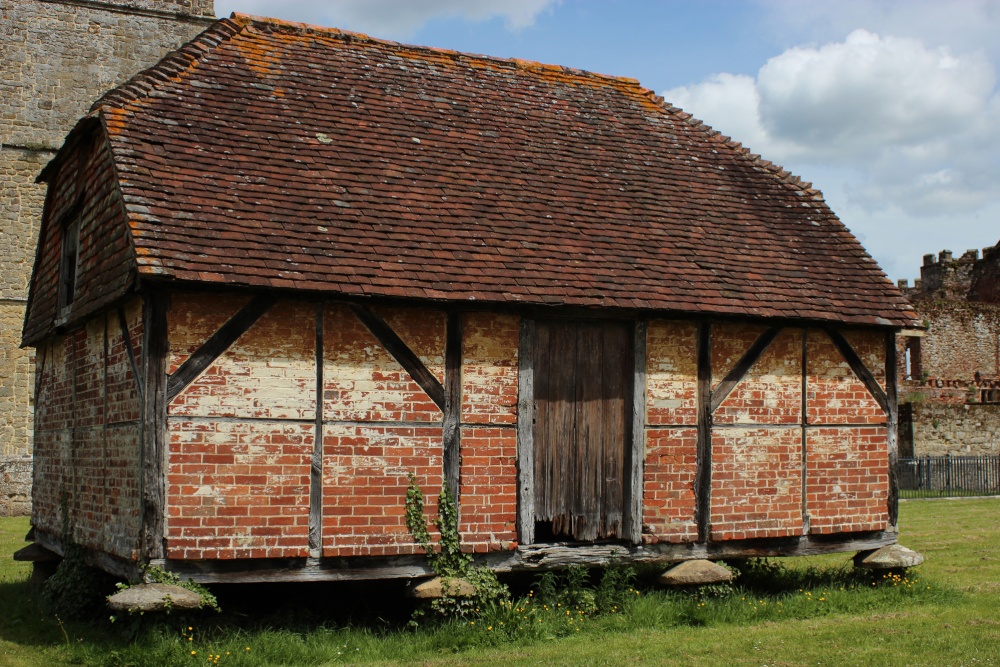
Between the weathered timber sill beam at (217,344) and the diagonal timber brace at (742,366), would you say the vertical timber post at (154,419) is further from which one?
the diagonal timber brace at (742,366)

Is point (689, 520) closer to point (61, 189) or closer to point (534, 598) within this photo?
point (534, 598)

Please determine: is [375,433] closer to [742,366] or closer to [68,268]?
[742,366]

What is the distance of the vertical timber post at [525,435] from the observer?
10.2 meters

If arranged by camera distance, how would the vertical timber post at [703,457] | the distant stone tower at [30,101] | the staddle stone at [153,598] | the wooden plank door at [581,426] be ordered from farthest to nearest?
the distant stone tower at [30,101], the vertical timber post at [703,457], the wooden plank door at [581,426], the staddle stone at [153,598]

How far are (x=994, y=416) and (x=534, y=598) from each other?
24.4m

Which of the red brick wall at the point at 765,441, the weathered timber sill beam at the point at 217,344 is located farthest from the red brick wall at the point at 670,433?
the weathered timber sill beam at the point at 217,344

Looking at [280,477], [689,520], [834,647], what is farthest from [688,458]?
[280,477]

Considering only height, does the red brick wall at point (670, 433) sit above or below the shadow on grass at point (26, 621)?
above

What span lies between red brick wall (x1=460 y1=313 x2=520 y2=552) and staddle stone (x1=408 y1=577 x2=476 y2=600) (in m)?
0.41

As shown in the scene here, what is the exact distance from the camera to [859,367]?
11.9 metres

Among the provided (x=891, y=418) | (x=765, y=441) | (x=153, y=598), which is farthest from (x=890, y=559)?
(x=153, y=598)

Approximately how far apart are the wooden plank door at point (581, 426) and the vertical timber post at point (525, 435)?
14cm

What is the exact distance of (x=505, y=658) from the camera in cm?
861

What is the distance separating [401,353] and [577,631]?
3.08m
